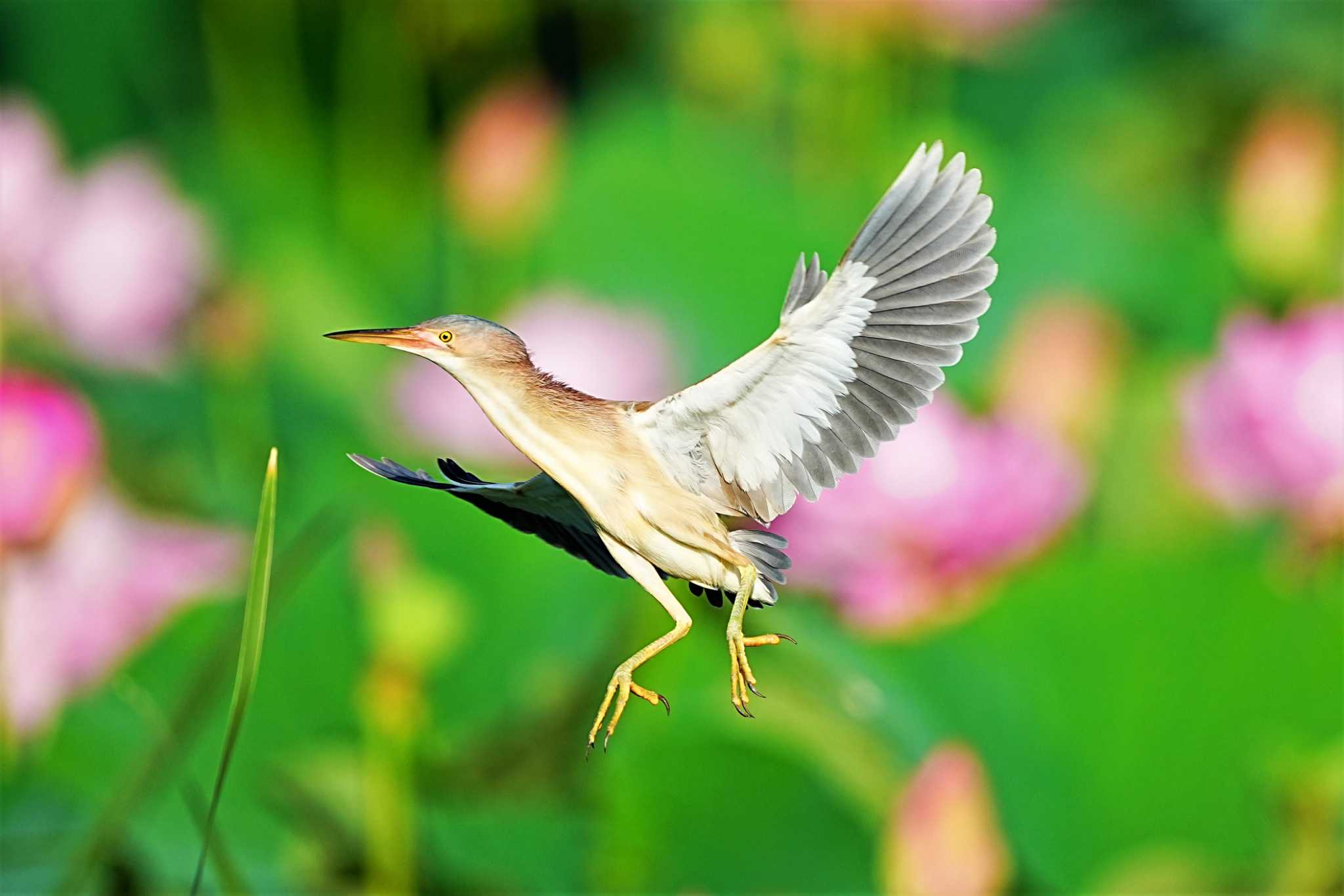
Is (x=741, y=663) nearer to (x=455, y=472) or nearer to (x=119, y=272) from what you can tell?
(x=455, y=472)

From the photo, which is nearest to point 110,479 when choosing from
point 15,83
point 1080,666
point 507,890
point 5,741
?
point 5,741

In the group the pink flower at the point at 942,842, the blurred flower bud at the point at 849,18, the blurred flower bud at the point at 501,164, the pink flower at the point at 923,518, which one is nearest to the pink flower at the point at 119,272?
the blurred flower bud at the point at 501,164

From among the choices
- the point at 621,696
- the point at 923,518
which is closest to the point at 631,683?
the point at 621,696

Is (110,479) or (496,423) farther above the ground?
(496,423)

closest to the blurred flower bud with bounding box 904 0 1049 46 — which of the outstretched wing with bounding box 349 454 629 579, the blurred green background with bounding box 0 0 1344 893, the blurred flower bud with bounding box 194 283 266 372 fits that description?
the blurred green background with bounding box 0 0 1344 893

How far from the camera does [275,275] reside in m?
1.05

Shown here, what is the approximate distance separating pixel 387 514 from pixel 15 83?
0.79 m

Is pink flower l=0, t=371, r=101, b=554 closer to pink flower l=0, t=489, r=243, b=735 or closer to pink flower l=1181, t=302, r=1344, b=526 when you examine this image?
pink flower l=0, t=489, r=243, b=735

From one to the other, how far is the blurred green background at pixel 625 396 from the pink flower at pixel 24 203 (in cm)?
4

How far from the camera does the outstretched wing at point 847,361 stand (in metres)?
0.12

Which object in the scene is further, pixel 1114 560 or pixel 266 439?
pixel 266 439

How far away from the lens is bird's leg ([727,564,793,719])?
0.36 feet

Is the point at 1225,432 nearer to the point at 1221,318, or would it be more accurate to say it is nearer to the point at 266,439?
the point at 1221,318

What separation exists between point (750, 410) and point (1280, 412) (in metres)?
0.39
